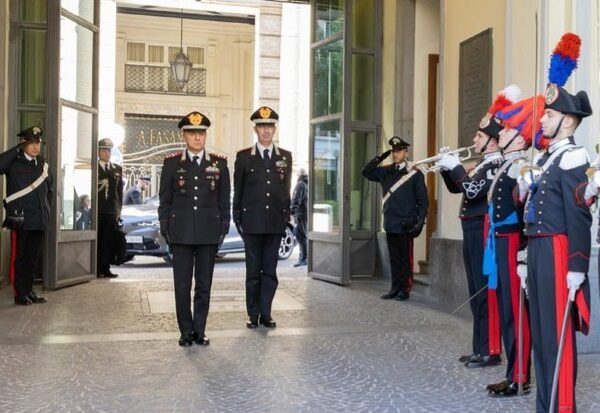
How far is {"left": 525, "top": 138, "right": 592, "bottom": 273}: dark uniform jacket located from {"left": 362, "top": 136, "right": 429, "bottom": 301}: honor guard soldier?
4.29 metres

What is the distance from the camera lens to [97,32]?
9539mm

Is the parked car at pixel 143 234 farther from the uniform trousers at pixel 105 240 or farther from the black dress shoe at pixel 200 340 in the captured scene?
the black dress shoe at pixel 200 340

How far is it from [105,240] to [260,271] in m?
4.35

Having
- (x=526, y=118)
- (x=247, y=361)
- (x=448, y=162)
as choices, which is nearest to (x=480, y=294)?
(x=448, y=162)

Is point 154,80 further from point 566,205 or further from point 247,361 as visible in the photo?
point 566,205

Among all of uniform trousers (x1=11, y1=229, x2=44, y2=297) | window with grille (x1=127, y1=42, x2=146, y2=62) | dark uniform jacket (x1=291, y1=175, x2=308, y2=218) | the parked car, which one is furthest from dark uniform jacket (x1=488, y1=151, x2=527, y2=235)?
window with grille (x1=127, y1=42, x2=146, y2=62)

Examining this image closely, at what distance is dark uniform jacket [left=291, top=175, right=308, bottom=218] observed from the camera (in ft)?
42.0

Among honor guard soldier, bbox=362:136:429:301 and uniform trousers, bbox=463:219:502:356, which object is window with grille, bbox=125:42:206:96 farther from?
uniform trousers, bbox=463:219:502:356

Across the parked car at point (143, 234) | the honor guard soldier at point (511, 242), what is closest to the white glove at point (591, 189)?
the honor guard soldier at point (511, 242)

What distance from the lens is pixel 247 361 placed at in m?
5.30

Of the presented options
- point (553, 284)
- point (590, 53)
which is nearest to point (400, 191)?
point (590, 53)

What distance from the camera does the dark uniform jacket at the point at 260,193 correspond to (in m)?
6.51

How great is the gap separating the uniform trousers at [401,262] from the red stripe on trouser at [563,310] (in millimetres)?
4522

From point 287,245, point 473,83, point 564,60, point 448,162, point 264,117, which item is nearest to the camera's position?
point 564,60
